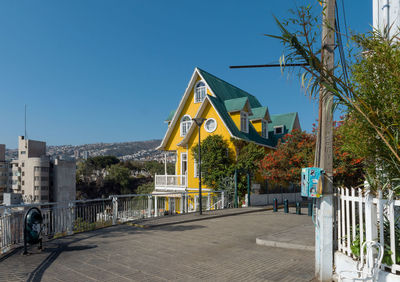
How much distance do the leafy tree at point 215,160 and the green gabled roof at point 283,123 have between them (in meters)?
8.31

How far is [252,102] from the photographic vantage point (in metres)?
32.3

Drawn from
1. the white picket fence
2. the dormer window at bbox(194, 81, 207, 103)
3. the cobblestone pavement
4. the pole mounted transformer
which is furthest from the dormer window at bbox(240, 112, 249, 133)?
the white picket fence

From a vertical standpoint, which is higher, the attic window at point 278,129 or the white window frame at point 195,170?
the attic window at point 278,129

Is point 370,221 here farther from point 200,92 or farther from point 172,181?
point 172,181

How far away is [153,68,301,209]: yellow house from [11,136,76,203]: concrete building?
181 ft

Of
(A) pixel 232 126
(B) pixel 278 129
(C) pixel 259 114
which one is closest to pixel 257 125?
(C) pixel 259 114

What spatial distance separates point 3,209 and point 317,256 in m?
8.41

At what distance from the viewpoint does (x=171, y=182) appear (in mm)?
26703

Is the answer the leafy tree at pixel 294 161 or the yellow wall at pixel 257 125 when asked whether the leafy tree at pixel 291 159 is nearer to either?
the leafy tree at pixel 294 161

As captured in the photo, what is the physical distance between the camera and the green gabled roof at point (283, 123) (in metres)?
30.2

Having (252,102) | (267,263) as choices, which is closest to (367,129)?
(267,263)

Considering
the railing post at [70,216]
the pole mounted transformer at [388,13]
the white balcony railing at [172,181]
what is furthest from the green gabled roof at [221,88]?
the railing post at [70,216]

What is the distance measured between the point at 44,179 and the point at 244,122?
67.3 metres

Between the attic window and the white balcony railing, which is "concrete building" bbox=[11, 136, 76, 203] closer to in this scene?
the white balcony railing
